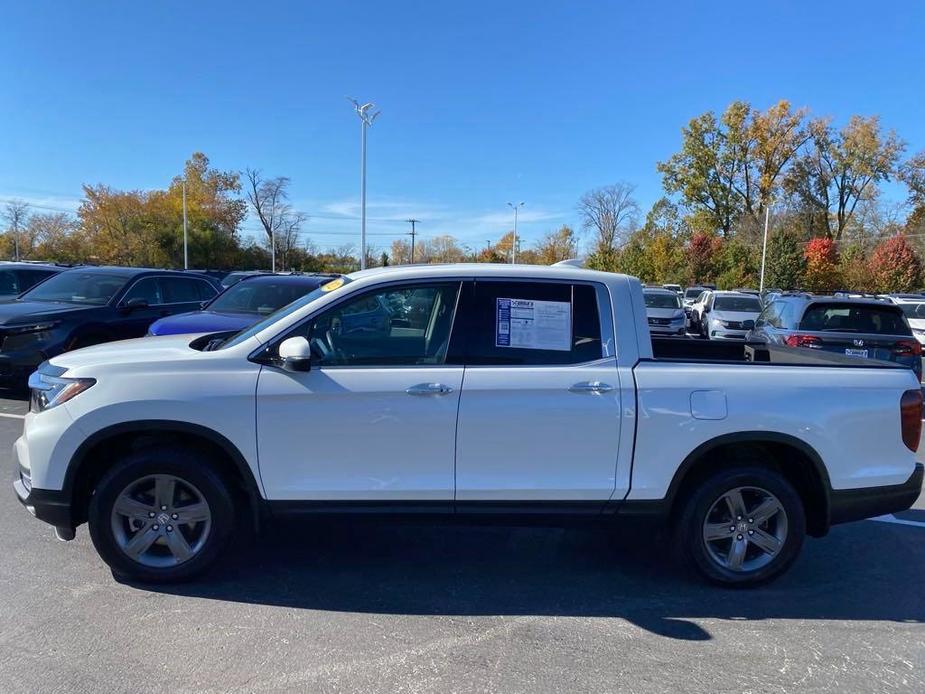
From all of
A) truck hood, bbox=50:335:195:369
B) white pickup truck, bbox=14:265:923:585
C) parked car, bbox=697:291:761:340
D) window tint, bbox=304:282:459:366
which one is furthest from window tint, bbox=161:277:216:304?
parked car, bbox=697:291:761:340

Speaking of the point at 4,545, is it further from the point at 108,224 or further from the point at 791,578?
the point at 108,224

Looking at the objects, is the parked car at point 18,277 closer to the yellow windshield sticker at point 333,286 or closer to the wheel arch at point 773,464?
the yellow windshield sticker at point 333,286

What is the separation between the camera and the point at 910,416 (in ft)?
12.5

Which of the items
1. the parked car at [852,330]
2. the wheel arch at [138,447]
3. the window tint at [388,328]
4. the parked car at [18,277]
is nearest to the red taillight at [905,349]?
the parked car at [852,330]

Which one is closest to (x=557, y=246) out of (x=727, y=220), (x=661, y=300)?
(x=727, y=220)

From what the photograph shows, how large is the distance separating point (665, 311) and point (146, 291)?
15.5 meters

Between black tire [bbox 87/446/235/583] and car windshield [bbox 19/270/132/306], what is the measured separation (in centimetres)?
641

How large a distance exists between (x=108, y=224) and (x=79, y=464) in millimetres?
64457

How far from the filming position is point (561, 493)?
12.0 ft

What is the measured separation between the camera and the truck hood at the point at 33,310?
8.07m

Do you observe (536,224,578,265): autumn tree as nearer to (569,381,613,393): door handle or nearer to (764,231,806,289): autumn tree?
(764,231,806,289): autumn tree

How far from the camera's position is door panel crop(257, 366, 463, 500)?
3561 mm

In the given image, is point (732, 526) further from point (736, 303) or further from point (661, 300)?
point (736, 303)

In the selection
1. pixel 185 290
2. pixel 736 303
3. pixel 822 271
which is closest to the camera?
pixel 185 290
